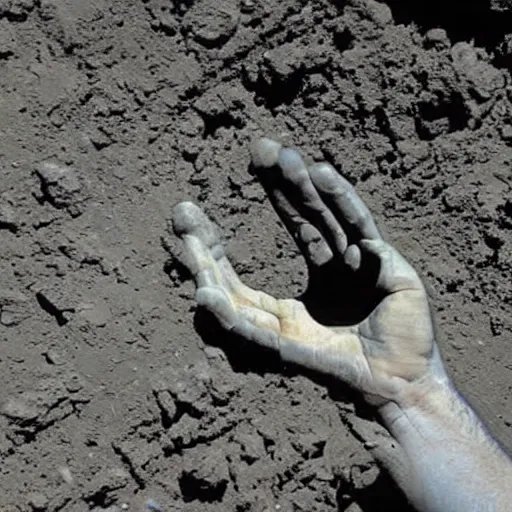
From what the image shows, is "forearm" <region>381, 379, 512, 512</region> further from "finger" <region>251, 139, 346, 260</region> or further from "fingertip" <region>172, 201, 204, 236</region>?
"fingertip" <region>172, 201, 204, 236</region>

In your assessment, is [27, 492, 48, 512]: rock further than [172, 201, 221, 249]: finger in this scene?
No

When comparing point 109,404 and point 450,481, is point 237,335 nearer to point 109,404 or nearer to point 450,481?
point 109,404

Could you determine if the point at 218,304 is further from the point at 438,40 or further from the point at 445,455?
the point at 438,40

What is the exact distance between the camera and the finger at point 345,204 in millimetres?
2449

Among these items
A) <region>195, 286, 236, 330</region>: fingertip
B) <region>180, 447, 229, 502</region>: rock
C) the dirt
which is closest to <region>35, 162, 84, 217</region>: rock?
the dirt

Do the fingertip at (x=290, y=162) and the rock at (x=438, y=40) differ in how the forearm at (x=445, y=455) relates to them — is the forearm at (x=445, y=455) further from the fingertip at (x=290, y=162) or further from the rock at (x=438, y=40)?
the rock at (x=438, y=40)

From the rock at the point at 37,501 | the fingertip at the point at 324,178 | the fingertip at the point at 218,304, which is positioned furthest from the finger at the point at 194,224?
the rock at the point at 37,501

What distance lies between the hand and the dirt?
6 cm

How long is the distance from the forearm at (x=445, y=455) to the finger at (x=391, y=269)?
0.26m

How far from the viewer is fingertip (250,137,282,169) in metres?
2.64

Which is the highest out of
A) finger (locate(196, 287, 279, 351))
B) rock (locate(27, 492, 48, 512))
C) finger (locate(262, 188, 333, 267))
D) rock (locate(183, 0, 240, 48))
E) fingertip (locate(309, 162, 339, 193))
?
rock (locate(183, 0, 240, 48))

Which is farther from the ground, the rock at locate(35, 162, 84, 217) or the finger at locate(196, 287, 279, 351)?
the rock at locate(35, 162, 84, 217)

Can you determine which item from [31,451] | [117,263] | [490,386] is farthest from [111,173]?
[490,386]

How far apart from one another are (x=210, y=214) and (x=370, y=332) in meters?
0.47
